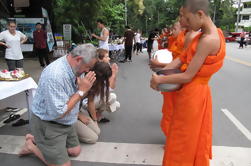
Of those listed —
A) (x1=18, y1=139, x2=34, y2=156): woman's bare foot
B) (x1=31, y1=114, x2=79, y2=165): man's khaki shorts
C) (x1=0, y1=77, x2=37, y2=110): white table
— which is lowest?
(x1=18, y1=139, x2=34, y2=156): woman's bare foot

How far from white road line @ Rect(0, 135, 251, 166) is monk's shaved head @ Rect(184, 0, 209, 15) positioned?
1.86 metres

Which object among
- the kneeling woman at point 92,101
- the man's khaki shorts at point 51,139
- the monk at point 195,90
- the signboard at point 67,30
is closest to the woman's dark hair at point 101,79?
the kneeling woman at point 92,101

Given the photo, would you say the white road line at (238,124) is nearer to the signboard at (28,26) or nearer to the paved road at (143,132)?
the paved road at (143,132)

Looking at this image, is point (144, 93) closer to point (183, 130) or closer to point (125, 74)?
point (125, 74)

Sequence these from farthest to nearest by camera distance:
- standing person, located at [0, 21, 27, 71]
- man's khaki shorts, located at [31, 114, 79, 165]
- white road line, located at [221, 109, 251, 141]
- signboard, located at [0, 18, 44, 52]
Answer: signboard, located at [0, 18, 44, 52] < standing person, located at [0, 21, 27, 71] < white road line, located at [221, 109, 251, 141] < man's khaki shorts, located at [31, 114, 79, 165]

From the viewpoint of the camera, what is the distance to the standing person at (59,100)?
2.57m

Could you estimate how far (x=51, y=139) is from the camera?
279cm

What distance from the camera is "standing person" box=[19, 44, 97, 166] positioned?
2.57m

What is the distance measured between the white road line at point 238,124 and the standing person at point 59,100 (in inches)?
103

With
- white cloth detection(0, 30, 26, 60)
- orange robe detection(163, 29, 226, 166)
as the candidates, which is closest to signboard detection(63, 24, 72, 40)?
white cloth detection(0, 30, 26, 60)

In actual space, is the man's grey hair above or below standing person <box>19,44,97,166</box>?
above

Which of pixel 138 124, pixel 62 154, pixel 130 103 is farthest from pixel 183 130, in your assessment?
pixel 130 103

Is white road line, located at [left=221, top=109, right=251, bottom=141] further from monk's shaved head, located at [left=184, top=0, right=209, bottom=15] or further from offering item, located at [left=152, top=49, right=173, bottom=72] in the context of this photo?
monk's shaved head, located at [left=184, top=0, right=209, bottom=15]

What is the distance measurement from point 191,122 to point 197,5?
1.01 m
